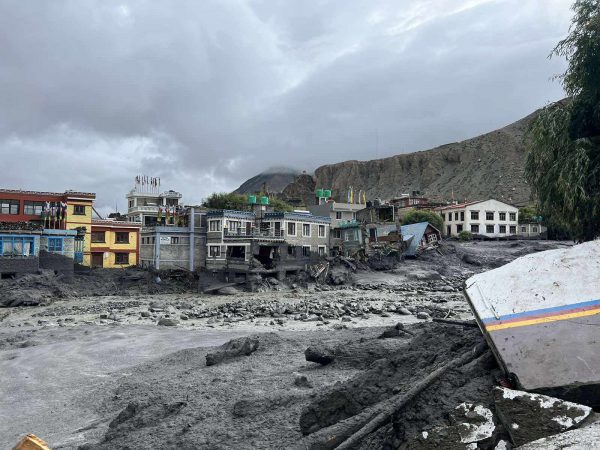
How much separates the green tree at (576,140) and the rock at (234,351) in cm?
920

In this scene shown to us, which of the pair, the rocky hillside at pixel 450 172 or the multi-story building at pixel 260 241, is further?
the rocky hillside at pixel 450 172

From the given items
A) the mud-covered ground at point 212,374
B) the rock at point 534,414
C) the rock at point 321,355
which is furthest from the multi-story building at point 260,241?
the rock at point 534,414

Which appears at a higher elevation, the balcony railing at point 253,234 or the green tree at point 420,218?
the green tree at point 420,218

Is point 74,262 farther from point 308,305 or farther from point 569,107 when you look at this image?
point 569,107

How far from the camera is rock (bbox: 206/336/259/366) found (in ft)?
44.3

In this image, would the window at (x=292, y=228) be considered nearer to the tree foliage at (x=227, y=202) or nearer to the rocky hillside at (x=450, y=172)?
the tree foliage at (x=227, y=202)

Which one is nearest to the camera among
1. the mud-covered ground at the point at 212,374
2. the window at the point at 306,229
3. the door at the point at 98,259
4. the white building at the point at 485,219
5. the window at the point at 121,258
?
the mud-covered ground at the point at 212,374

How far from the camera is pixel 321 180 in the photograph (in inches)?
7579

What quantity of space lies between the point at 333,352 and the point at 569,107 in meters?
8.60

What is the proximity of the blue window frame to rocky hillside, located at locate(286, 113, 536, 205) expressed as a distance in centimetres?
10108

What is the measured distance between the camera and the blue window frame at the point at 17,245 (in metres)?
44.0

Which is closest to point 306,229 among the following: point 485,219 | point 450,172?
point 485,219

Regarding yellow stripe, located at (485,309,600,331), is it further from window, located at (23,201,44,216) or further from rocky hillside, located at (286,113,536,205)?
rocky hillside, located at (286,113,536,205)

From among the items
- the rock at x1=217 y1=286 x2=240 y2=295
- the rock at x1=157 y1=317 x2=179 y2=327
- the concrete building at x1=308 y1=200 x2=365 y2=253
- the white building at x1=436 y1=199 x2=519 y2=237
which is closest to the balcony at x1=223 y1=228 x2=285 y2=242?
the rock at x1=217 y1=286 x2=240 y2=295
